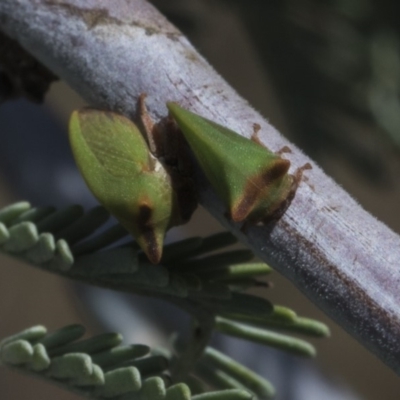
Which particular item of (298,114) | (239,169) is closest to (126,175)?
(239,169)

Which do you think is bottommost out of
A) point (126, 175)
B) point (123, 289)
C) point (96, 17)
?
point (123, 289)

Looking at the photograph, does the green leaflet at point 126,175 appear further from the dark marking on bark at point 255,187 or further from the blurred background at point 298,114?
the blurred background at point 298,114

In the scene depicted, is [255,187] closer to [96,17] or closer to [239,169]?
[239,169]

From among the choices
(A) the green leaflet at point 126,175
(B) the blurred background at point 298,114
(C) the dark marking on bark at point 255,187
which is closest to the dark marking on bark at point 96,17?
(A) the green leaflet at point 126,175

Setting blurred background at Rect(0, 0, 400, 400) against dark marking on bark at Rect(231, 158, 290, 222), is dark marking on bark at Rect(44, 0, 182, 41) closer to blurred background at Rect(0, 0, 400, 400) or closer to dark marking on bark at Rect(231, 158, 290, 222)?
dark marking on bark at Rect(231, 158, 290, 222)

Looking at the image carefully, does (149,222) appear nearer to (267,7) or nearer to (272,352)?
(267,7)

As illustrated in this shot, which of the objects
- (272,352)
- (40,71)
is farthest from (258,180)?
(272,352)

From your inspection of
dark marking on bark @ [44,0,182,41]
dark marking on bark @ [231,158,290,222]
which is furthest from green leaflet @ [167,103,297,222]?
dark marking on bark @ [44,0,182,41]
